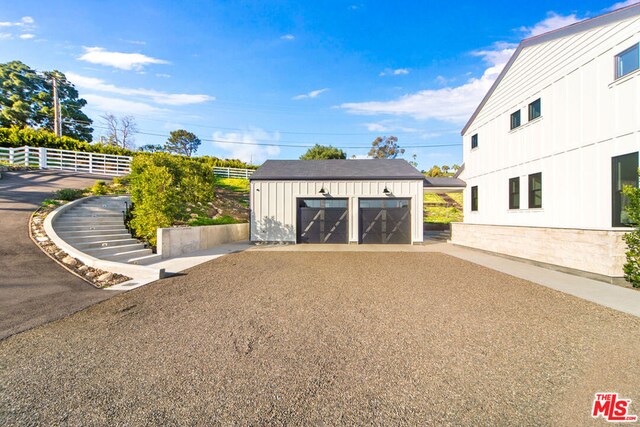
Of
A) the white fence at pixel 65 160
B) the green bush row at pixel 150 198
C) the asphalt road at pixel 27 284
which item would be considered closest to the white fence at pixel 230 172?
the white fence at pixel 65 160

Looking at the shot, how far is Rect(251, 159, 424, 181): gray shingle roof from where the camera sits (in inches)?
576

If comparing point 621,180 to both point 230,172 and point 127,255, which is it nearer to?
point 127,255

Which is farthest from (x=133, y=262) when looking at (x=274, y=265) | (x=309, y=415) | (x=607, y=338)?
(x=607, y=338)

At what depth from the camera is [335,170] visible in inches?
621

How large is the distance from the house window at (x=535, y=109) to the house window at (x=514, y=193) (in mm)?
2452

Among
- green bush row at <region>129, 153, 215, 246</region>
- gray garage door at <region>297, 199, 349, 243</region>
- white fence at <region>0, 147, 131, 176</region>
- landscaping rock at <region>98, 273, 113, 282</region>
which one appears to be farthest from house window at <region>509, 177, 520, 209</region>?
white fence at <region>0, 147, 131, 176</region>

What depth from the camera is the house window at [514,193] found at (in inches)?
443

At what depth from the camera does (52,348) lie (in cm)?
332

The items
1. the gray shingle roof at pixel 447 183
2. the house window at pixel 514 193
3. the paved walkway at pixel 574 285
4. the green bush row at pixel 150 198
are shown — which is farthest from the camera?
the gray shingle roof at pixel 447 183

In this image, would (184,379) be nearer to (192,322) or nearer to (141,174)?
(192,322)

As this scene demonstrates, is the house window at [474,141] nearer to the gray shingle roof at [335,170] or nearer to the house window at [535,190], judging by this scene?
the gray shingle roof at [335,170]

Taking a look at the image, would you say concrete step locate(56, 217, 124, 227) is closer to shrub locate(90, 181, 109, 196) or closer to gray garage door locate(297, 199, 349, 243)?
Answer: shrub locate(90, 181, 109, 196)

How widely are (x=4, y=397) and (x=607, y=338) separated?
6860 mm

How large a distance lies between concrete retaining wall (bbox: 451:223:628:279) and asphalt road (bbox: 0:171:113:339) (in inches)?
438
